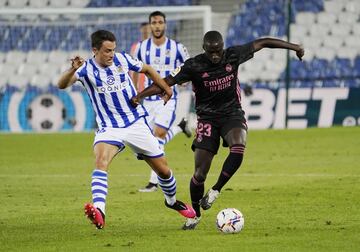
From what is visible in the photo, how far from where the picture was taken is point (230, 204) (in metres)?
12.1

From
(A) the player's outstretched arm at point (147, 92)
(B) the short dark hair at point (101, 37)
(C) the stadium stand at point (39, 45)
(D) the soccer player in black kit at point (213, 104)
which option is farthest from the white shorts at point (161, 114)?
(C) the stadium stand at point (39, 45)

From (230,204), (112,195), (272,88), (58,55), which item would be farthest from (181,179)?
(58,55)

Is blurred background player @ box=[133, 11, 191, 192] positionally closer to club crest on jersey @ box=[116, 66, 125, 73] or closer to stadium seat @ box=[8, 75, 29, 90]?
club crest on jersey @ box=[116, 66, 125, 73]

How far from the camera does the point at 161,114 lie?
14.3 m

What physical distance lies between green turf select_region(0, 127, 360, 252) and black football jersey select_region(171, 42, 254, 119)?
1271mm

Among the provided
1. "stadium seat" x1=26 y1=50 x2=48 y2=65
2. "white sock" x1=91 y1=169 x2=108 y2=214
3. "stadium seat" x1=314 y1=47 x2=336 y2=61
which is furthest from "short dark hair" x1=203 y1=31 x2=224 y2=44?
"stadium seat" x1=314 y1=47 x2=336 y2=61

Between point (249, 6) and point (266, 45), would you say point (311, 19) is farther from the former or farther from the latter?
point (266, 45)

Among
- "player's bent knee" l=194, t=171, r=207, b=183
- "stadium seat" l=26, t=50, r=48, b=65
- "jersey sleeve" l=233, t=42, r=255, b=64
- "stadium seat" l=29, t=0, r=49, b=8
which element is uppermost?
"jersey sleeve" l=233, t=42, r=255, b=64

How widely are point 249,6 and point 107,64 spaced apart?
1804 centimetres

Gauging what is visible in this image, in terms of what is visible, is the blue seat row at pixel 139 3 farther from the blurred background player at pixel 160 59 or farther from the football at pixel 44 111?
the blurred background player at pixel 160 59

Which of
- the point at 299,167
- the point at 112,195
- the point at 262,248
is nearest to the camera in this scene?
the point at 262,248

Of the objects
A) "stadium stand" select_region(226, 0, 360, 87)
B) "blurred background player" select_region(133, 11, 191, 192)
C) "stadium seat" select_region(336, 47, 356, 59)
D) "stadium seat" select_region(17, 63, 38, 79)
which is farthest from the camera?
"stadium seat" select_region(336, 47, 356, 59)

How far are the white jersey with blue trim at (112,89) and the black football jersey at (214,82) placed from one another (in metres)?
0.60

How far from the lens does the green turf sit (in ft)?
29.8
